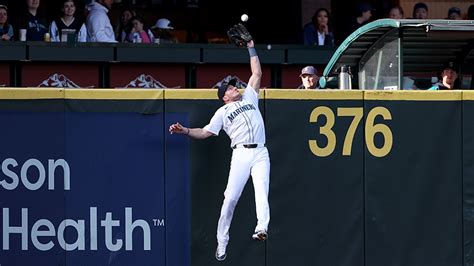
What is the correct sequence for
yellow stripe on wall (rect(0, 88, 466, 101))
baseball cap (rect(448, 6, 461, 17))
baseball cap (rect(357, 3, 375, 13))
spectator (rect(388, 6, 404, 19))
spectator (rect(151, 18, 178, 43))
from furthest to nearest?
baseball cap (rect(448, 6, 461, 17)), baseball cap (rect(357, 3, 375, 13)), spectator (rect(388, 6, 404, 19)), spectator (rect(151, 18, 178, 43)), yellow stripe on wall (rect(0, 88, 466, 101))

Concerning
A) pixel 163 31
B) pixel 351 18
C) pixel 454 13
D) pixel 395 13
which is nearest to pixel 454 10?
pixel 454 13

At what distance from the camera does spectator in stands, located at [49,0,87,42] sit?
17625mm

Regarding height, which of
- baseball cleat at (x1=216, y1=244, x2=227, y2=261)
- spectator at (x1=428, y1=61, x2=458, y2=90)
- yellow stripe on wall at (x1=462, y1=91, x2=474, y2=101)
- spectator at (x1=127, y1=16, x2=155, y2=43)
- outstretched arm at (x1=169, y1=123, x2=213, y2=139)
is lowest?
baseball cleat at (x1=216, y1=244, x2=227, y2=261)

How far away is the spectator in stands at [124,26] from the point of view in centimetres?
1839

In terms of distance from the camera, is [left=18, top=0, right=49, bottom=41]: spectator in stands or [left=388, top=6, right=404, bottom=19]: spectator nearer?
[left=18, top=0, right=49, bottom=41]: spectator in stands

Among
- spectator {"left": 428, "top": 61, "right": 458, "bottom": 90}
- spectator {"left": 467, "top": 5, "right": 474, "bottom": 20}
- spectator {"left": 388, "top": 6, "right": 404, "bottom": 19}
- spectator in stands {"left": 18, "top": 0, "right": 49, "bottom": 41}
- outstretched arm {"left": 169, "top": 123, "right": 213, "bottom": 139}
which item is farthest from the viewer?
spectator {"left": 467, "top": 5, "right": 474, "bottom": 20}

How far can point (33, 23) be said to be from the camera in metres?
17.7

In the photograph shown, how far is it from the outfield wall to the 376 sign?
0.03 ft

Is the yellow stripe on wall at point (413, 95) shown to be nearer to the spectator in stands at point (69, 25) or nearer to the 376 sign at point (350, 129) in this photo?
the 376 sign at point (350, 129)

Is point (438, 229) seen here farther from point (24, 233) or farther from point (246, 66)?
point (246, 66)

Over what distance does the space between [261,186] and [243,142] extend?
46cm

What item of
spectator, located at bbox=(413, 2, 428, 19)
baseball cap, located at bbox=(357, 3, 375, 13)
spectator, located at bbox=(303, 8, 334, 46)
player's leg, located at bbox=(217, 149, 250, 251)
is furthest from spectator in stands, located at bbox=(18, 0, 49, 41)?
player's leg, located at bbox=(217, 149, 250, 251)

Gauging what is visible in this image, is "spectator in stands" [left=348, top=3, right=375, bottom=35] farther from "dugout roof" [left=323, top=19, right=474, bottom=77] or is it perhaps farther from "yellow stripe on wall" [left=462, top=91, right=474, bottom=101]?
"yellow stripe on wall" [left=462, top=91, right=474, bottom=101]

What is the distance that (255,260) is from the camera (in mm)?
12656
